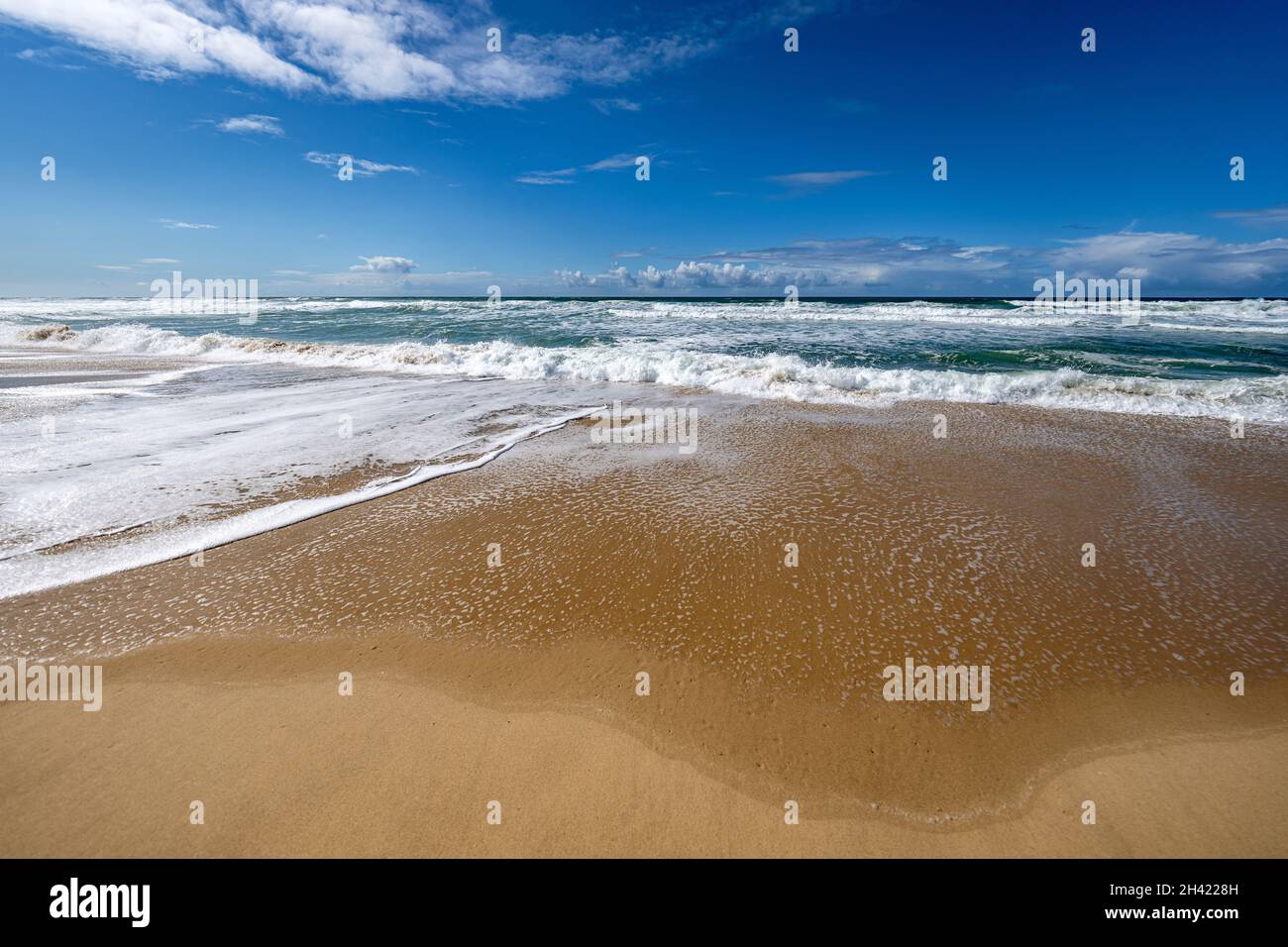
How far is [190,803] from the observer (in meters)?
2.46

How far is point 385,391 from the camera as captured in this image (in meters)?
12.0

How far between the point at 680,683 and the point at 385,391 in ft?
36.5

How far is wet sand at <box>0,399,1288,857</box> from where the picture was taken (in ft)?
7.83

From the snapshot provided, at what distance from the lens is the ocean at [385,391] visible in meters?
5.48

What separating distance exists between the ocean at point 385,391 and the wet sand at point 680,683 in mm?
1131

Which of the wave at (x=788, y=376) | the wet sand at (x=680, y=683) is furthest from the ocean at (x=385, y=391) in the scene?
the wet sand at (x=680, y=683)

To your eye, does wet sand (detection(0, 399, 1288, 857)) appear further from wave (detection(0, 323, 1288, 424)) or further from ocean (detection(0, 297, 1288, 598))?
wave (detection(0, 323, 1288, 424))

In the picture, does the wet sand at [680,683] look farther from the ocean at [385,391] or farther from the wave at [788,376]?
the wave at [788,376]

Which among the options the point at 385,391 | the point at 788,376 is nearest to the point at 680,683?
the point at 788,376

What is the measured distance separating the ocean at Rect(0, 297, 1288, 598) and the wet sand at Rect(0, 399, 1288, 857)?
1.13m

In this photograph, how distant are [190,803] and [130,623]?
200 cm

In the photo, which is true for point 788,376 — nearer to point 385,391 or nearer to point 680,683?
point 385,391
